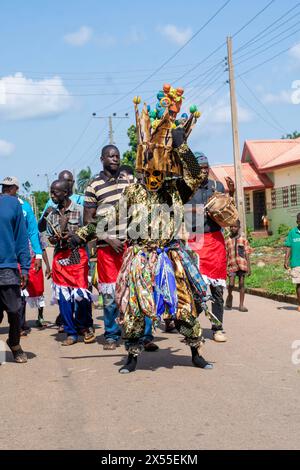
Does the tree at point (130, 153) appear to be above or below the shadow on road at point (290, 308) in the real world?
above

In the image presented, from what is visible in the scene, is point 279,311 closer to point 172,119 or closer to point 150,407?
Result: point 172,119

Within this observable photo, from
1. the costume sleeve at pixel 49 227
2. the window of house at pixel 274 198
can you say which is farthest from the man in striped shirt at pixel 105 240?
the window of house at pixel 274 198

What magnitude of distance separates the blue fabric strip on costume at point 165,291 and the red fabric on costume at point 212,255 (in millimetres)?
1835

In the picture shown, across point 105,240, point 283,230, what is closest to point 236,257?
point 105,240

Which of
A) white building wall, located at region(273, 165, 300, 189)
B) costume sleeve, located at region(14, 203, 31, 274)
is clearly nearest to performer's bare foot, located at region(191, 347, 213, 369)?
costume sleeve, located at region(14, 203, 31, 274)

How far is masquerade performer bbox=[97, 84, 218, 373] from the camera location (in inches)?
218

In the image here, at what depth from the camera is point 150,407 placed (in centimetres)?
454

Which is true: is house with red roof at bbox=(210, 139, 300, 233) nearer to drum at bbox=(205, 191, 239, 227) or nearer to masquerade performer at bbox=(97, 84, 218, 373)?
drum at bbox=(205, 191, 239, 227)

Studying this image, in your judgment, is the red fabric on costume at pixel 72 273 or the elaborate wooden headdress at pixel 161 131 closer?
the elaborate wooden headdress at pixel 161 131

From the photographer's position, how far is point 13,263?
6352 millimetres

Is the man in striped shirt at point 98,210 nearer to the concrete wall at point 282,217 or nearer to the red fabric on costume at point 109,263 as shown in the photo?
the red fabric on costume at point 109,263

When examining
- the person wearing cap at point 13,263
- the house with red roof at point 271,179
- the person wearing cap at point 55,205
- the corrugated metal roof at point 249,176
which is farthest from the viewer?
the corrugated metal roof at point 249,176

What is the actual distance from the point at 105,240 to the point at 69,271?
0.80 m

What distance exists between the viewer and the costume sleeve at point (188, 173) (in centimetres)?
548
